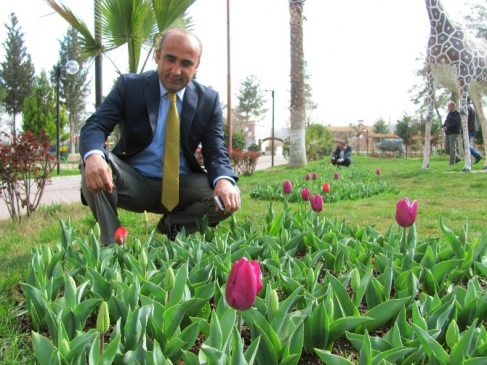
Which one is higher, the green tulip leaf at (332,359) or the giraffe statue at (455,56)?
the giraffe statue at (455,56)

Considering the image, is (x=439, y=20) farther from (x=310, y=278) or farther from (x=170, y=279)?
(x=170, y=279)

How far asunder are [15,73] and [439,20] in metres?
52.6

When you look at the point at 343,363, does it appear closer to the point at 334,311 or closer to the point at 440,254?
the point at 334,311

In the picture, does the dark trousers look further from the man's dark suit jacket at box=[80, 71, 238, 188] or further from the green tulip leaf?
the green tulip leaf

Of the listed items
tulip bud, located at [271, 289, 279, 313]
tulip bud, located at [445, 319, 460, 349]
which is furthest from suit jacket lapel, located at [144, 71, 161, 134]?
tulip bud, located at [445, 319, 460, 349]

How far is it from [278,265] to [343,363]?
109 cm

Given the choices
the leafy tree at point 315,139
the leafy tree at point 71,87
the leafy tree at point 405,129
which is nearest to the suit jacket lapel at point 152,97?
the leafy tree at point 315,139

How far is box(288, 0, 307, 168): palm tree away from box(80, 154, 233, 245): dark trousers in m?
13.0

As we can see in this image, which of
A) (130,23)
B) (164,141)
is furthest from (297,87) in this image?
(164,141)

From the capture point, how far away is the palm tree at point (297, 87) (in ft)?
53.5

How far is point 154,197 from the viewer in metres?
3.50

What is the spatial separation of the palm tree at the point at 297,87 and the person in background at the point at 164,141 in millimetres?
12968

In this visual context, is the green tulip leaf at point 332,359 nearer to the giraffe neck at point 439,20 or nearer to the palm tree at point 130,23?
the palm tree at point 130,23

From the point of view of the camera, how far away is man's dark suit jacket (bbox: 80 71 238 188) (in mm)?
3295
